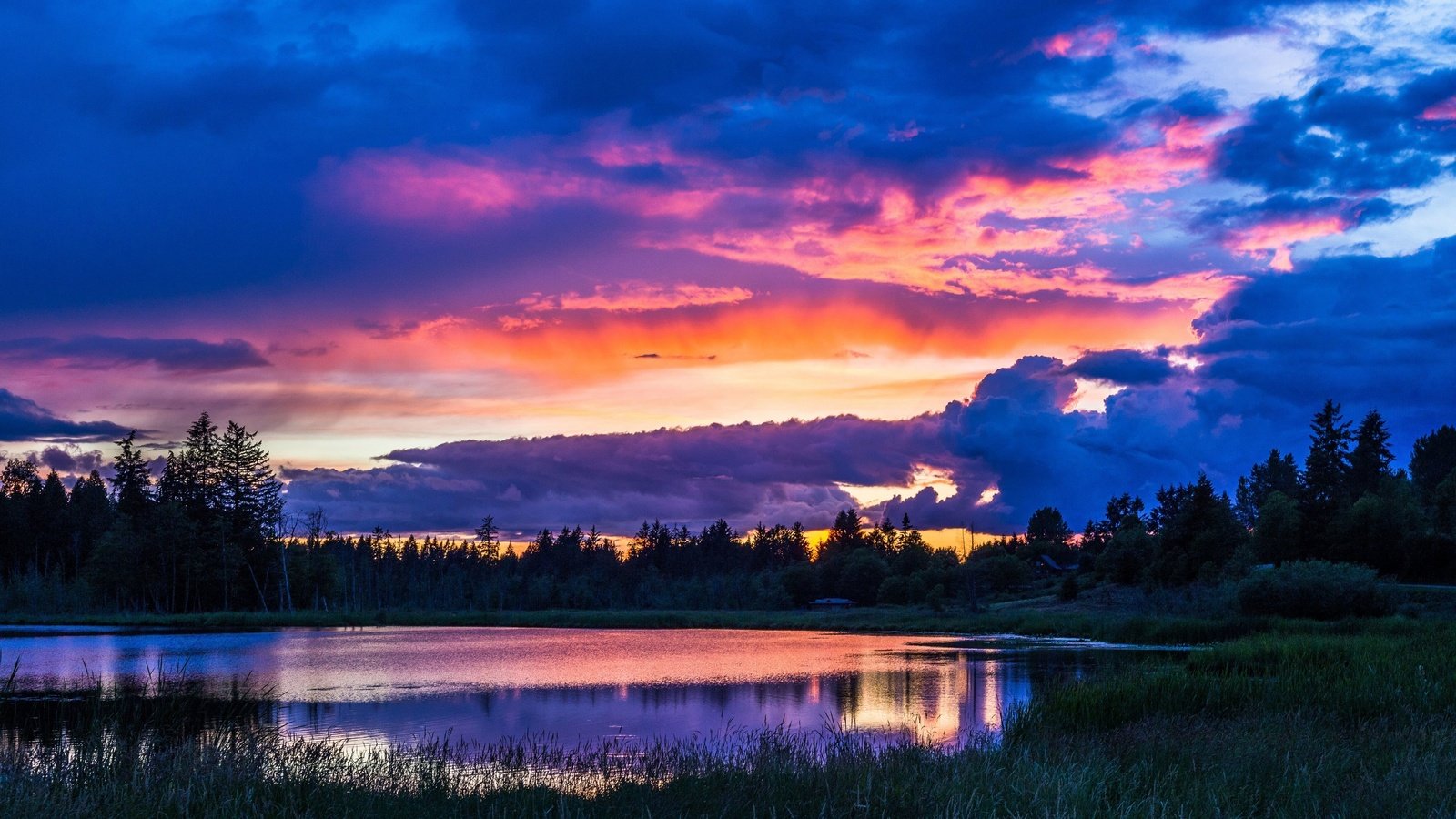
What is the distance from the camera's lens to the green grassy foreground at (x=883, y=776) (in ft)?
36.9

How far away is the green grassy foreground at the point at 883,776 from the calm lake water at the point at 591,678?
3.56 meters

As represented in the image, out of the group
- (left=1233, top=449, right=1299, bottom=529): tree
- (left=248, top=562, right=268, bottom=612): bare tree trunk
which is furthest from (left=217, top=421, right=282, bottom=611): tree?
(left=1233, top=449, right=1299, bottom=529): tree

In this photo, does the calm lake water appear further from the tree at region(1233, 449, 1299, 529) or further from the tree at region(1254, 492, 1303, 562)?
the tree at region(1233, 449, 1299, 529)

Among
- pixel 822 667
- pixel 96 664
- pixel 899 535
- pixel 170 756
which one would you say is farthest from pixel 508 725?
pixel 899 535

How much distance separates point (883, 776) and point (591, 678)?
27471mm

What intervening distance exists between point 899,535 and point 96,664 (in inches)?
6475

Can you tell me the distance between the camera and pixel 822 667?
44.1 m

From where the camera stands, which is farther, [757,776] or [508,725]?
[508,725]

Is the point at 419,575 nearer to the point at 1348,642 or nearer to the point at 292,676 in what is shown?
the point at 292,676

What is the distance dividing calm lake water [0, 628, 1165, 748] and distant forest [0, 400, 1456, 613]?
29.8 meters

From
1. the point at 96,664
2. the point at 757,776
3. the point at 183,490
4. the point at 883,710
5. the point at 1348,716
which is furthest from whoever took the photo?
the point at 183,490

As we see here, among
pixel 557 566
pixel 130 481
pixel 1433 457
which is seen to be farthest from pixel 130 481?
pixel 1433 457

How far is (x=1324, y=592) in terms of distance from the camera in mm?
53531

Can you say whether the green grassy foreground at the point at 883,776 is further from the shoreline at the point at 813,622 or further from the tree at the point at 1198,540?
the tree at the point at 1198,540
